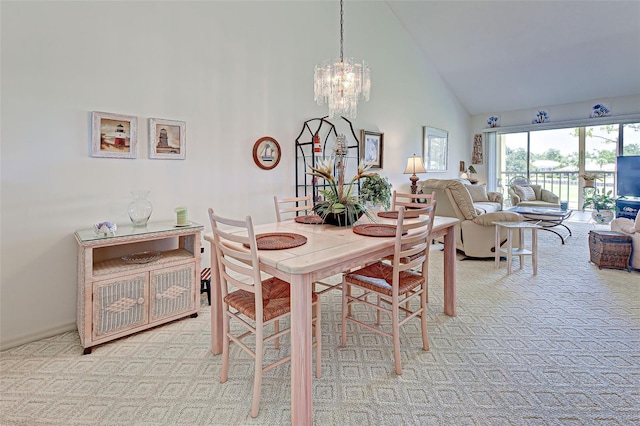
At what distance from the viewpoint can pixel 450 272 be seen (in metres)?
2.72

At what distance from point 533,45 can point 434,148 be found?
230 centimetres

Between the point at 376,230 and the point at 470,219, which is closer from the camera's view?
the point at 376,230

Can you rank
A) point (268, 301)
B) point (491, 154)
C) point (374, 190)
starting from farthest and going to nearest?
point (491, 154) < point (374, 190) < point (268, 301)

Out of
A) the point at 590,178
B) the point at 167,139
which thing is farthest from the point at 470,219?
the point at 590,178

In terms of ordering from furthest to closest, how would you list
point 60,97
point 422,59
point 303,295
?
point 422,59, point 60,97, point 303,295

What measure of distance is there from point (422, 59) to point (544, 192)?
12.0ft

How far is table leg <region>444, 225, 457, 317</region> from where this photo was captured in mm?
2695

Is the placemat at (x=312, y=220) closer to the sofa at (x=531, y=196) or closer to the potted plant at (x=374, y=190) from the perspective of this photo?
the potted plant at (x=374, y=190)

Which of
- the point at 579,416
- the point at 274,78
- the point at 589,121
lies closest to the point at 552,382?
the point at 579,416

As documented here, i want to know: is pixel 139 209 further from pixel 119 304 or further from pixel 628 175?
pixel 628 175

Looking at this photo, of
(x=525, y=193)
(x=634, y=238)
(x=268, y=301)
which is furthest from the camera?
(x=525, y=193)

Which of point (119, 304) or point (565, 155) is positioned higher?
point (565, 155)

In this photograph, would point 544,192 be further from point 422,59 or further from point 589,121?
point 422,59

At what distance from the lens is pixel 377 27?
534 cm
